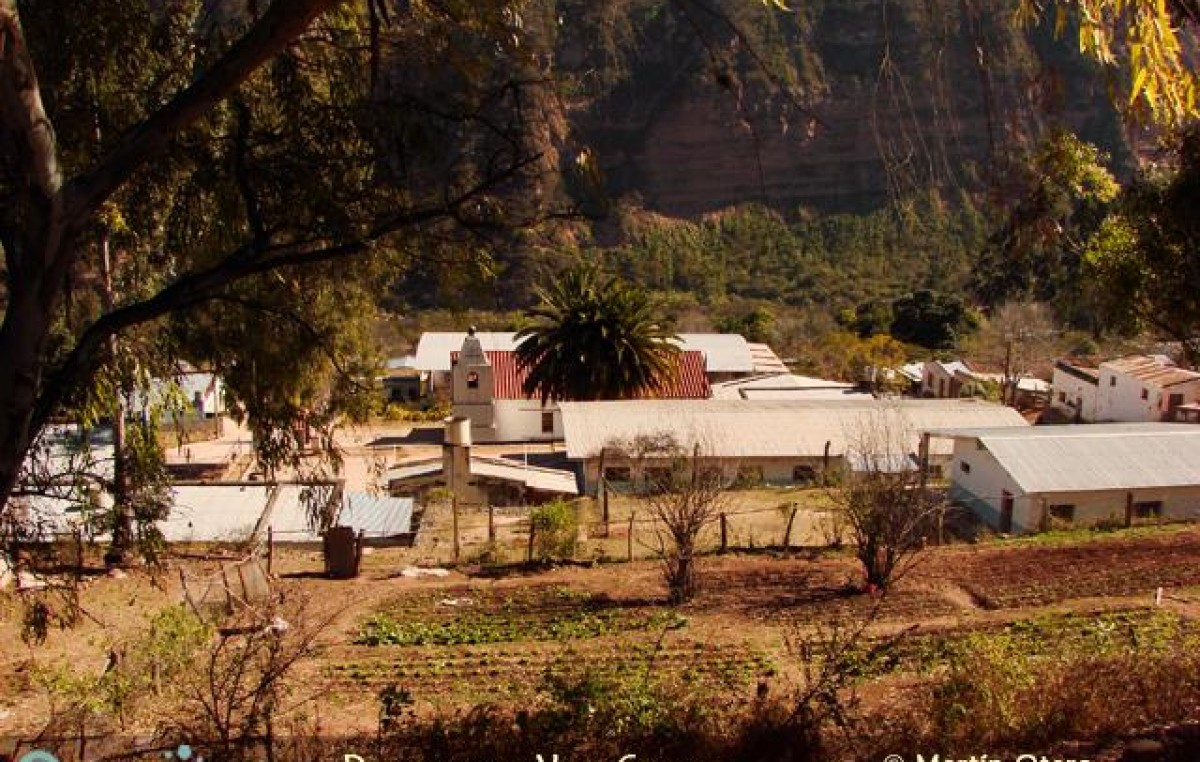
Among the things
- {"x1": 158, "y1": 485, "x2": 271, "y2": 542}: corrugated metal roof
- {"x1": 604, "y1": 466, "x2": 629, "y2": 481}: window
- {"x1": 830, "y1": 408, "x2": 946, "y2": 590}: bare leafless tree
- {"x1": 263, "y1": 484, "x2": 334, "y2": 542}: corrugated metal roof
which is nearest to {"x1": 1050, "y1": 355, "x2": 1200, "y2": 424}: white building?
{"x1": 604, "y1": 466, "x2": 629, "y2": 481}: window

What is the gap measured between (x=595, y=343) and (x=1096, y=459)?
16.9 metres

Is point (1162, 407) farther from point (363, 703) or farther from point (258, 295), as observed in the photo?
point (258, 295)

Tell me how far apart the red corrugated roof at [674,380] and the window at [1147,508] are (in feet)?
59.2

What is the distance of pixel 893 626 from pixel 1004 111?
8.34 metres

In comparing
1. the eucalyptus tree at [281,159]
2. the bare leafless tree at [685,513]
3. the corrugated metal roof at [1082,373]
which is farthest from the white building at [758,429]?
the eucalyptus tree at [281,159]

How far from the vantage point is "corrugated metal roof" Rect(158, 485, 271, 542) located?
1788 centimetres

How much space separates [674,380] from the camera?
38.0 metres

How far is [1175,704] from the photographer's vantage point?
6285mm

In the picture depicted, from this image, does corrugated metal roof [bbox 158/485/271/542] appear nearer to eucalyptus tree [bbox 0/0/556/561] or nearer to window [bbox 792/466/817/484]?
eucalyptus tree [bbox 0/0/556/561]

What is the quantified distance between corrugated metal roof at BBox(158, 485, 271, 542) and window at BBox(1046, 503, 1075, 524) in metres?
15.1

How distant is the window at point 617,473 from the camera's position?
26297 millimetres

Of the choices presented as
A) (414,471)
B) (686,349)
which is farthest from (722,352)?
(414,471)

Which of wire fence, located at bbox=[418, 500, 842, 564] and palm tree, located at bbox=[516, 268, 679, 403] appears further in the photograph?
palm tree, located at bbox=[516, 268, 679, 403]

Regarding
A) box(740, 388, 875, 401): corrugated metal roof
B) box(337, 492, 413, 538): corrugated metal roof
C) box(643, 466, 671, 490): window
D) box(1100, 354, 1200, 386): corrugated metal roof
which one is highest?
box(1100, 354, 1200, 386): corrugated metal roof
